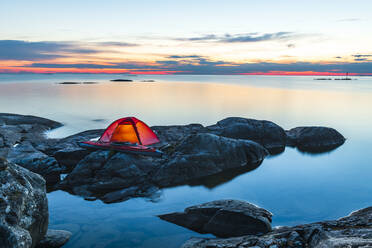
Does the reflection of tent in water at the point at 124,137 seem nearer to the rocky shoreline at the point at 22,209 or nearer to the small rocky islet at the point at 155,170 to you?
the small rocky islet at the point at 155,170

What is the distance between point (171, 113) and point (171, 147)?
26.6 meters

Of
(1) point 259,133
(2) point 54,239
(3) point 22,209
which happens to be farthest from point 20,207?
(1) point 259,133

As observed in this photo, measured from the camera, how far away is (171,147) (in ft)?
56.4

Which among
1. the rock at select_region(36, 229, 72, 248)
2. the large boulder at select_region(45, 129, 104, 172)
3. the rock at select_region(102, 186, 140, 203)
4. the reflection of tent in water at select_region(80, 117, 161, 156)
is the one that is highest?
the reflection of tent in water at select_region(80, 117, 161, 156)

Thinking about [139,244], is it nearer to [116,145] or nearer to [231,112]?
[116,145]

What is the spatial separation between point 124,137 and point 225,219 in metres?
9.97

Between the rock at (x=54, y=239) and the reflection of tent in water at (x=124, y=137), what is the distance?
7.13 meters

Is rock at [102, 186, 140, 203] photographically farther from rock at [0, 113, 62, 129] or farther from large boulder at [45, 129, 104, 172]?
rock at [0, 113, 62, 129]

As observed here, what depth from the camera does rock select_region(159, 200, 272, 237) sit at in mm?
8695

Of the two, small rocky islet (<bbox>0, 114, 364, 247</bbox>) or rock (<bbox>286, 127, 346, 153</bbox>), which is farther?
rock (<bbox>286, 127, 346, 153</bbox>)

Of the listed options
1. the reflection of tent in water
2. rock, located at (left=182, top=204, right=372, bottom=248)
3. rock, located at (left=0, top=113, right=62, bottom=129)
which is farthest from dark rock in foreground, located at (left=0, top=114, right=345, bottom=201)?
rock, located at (left=182, top=204, right=372, bottom=248)

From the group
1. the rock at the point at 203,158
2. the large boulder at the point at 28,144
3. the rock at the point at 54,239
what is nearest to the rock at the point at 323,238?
the rock at the point at 54,239

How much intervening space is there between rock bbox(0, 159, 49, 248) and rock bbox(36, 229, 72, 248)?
2.65ft

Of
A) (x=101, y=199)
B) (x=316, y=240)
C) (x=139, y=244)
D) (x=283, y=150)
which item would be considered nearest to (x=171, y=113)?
(x=283, y=150)
